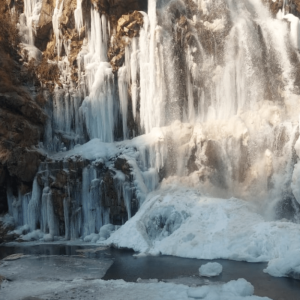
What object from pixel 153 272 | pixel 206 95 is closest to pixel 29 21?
pixel 206 95

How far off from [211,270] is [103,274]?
387 centimetres

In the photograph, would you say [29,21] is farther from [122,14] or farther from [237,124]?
[237,124]

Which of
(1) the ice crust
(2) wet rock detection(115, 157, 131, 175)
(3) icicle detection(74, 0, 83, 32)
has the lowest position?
(1) the ice crust

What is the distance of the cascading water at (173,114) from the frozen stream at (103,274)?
5.80m

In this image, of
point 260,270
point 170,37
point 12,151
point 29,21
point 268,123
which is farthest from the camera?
point 29,21

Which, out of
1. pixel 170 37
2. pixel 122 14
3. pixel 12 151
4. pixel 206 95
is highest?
pixel 122 14

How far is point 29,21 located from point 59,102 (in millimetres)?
7672

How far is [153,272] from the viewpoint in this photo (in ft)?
53.2

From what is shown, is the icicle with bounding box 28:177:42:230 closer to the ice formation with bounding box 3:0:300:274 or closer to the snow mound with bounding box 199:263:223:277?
the ice formation with bounding box 3:0:300:274

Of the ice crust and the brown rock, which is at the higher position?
the brown rock

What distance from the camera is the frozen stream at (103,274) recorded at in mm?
13609

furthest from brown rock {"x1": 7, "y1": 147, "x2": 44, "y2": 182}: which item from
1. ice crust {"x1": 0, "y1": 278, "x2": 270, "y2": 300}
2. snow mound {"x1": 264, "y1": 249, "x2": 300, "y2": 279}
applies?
snow mound {"x1": 264, "y1": 249, "x2": 300, "y2": 279}

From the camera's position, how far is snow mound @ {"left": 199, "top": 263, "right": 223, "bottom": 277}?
50.4ft

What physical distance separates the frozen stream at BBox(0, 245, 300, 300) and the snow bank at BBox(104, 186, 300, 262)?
32.8 inches
